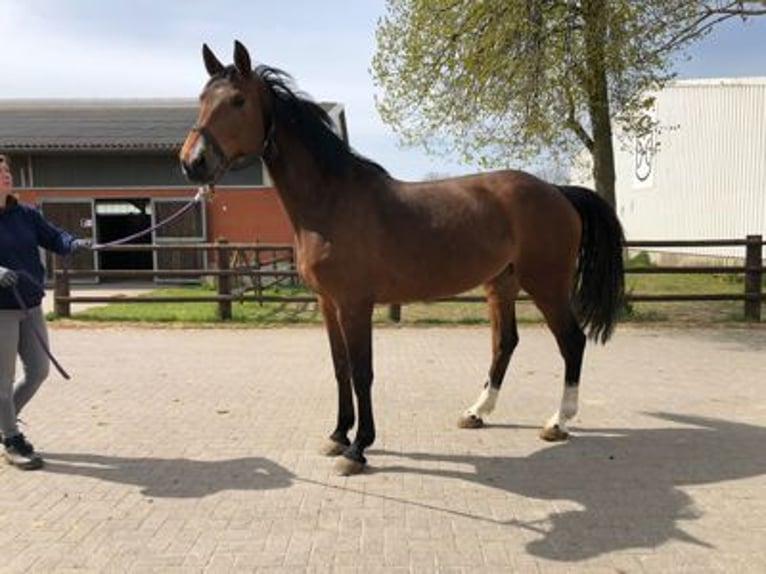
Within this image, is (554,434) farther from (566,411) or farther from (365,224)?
(365,224)

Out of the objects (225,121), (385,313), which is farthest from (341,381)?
(385,313)

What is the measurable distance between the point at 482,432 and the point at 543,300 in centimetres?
106

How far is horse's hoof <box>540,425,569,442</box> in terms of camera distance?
4.81 meters

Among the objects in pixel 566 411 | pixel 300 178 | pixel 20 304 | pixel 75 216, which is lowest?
pixel 566 411

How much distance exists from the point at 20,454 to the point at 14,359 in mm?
614

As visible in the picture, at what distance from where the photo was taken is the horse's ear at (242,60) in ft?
12.9

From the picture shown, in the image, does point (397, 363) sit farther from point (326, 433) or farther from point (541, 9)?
point (541, 9)

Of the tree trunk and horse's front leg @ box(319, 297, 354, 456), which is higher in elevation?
the tree trunk

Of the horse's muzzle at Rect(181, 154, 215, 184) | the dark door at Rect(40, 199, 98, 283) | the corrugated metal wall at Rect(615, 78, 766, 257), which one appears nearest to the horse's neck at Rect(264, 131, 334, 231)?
the horse's muzzle at Rect(181, 154, 215, 184)

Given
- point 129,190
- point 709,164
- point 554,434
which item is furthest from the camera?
point 709,164

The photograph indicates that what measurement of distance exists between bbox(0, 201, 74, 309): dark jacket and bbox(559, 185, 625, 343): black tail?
11.9 feet

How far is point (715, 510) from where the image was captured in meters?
3.62

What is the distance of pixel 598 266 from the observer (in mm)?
5250

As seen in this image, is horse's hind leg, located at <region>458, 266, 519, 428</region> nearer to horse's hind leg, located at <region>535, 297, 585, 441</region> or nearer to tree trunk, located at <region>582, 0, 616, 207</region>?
horse's hind leg, located at <region>535, 297, 585, 441</region>
